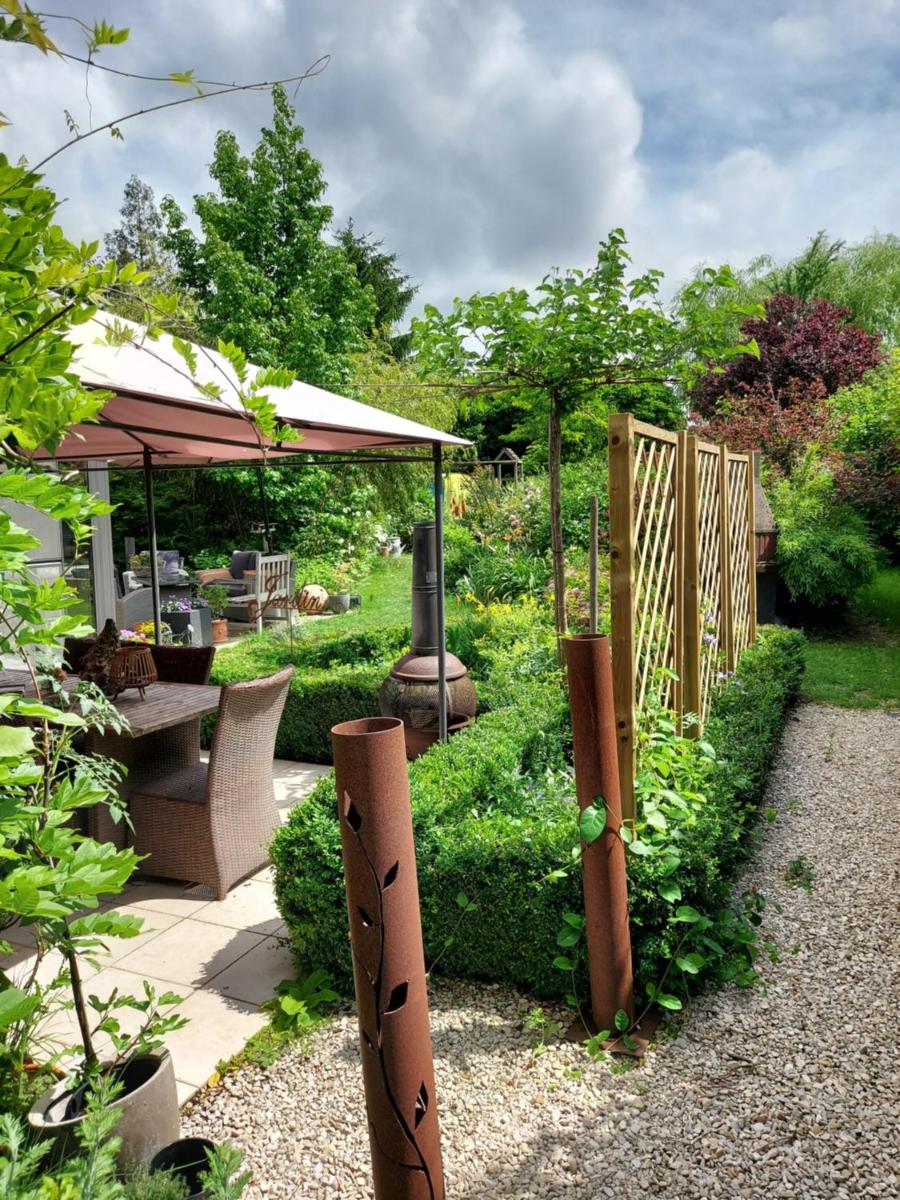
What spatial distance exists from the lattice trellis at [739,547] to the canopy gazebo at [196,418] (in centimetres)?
257

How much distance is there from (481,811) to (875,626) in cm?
826

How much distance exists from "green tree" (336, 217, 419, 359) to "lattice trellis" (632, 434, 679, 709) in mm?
22404

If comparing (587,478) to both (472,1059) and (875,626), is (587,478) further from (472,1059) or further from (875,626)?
(472,1059)

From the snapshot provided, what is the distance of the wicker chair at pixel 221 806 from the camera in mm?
3539

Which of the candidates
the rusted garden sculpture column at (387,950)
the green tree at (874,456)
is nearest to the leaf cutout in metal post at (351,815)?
the rusted garden sculpture column at (387,950)

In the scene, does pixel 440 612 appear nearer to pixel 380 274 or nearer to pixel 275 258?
pixel 275 258

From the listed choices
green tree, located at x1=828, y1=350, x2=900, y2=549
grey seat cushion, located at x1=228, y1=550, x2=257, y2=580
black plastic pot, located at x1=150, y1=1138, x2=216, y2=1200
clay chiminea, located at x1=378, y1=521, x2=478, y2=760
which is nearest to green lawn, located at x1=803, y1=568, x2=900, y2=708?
green tree, located at x1=828, y1=350, x2=900, y2=549

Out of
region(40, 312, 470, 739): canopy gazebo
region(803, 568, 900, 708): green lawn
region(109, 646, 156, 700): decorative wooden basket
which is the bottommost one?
region(803, 568, 900, 708): green lawn

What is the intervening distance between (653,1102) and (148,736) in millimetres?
2842

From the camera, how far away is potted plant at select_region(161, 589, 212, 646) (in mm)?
9062

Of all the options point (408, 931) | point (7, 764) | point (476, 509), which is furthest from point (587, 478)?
point (7, 764)

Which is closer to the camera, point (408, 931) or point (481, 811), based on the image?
point (408, 931)

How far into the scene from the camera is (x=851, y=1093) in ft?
7.66

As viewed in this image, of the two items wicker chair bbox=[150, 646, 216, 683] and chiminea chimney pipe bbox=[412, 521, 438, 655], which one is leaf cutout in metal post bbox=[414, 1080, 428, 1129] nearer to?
chiminea chimney pipe bbox=[412, 521, 438, 655]
